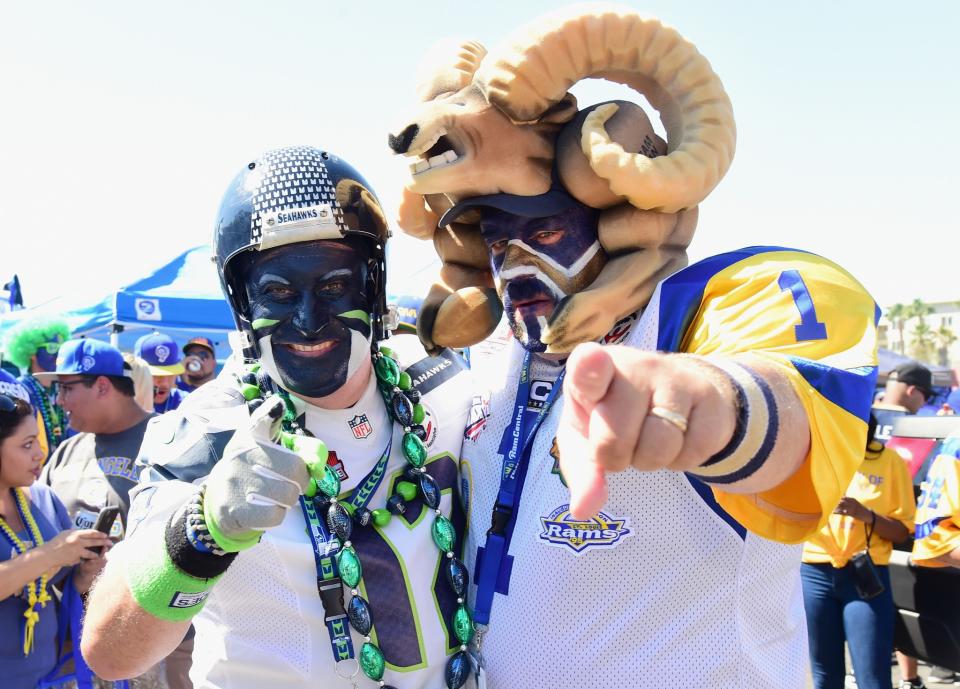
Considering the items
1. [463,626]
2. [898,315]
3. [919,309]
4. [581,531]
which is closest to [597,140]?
[581,531]

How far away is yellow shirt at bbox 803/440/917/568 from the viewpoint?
15.1 feet

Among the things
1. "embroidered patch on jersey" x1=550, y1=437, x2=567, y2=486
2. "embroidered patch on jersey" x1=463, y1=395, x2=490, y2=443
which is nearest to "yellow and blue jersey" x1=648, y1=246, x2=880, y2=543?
"embroidered patch on jersey" x1=550, y1=437, x2=567, y2=486

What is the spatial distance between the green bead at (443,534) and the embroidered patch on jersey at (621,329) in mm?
659

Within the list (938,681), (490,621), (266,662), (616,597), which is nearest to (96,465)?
(266,662)

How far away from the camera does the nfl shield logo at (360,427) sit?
7.75ft

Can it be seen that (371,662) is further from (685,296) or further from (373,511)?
(685,296)

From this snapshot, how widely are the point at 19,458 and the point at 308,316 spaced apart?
2216 millimetres

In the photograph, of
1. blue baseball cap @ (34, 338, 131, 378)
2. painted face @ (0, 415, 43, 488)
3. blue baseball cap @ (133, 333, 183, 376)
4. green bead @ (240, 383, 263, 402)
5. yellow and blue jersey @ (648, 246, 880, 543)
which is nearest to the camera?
yellow and blue jersey @ (648, 246, 880, 543)

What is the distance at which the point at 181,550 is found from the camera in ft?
5.97

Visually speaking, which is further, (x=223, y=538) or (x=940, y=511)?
(x=940, y=511)

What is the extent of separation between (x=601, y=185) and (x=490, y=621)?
116cm

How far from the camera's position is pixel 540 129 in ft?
7.23

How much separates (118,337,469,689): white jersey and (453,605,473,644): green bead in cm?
3

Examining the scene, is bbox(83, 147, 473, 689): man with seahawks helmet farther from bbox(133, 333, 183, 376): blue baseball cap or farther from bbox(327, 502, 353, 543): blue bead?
bbox(133, 333, 183, 376): blue baseball cap
